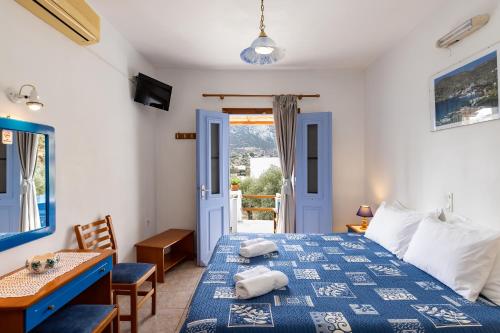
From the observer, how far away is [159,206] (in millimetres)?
4277

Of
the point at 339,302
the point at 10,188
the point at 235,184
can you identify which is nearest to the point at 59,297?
the point at 10,188

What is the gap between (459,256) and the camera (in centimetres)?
179

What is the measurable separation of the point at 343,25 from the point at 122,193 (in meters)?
2.91

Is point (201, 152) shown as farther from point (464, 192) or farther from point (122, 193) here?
point (464, 192)

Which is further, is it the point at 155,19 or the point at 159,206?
the point at 159,206

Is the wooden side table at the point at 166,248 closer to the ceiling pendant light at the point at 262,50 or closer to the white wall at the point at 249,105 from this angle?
the white wall at the point at 249,105

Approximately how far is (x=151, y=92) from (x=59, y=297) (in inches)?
99.7

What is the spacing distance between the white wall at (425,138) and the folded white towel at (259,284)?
61.1 inches

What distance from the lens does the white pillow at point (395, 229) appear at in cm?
246

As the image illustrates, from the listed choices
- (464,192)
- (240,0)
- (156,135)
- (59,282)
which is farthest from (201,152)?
(464,192)

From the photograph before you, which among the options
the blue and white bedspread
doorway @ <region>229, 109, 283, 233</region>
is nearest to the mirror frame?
the blue and white bedspread

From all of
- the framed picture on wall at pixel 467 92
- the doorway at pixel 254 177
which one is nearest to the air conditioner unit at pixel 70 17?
the framed picture on wall at pixel 467 92

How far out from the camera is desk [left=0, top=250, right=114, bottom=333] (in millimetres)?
1357

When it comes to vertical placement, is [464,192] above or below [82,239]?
above
